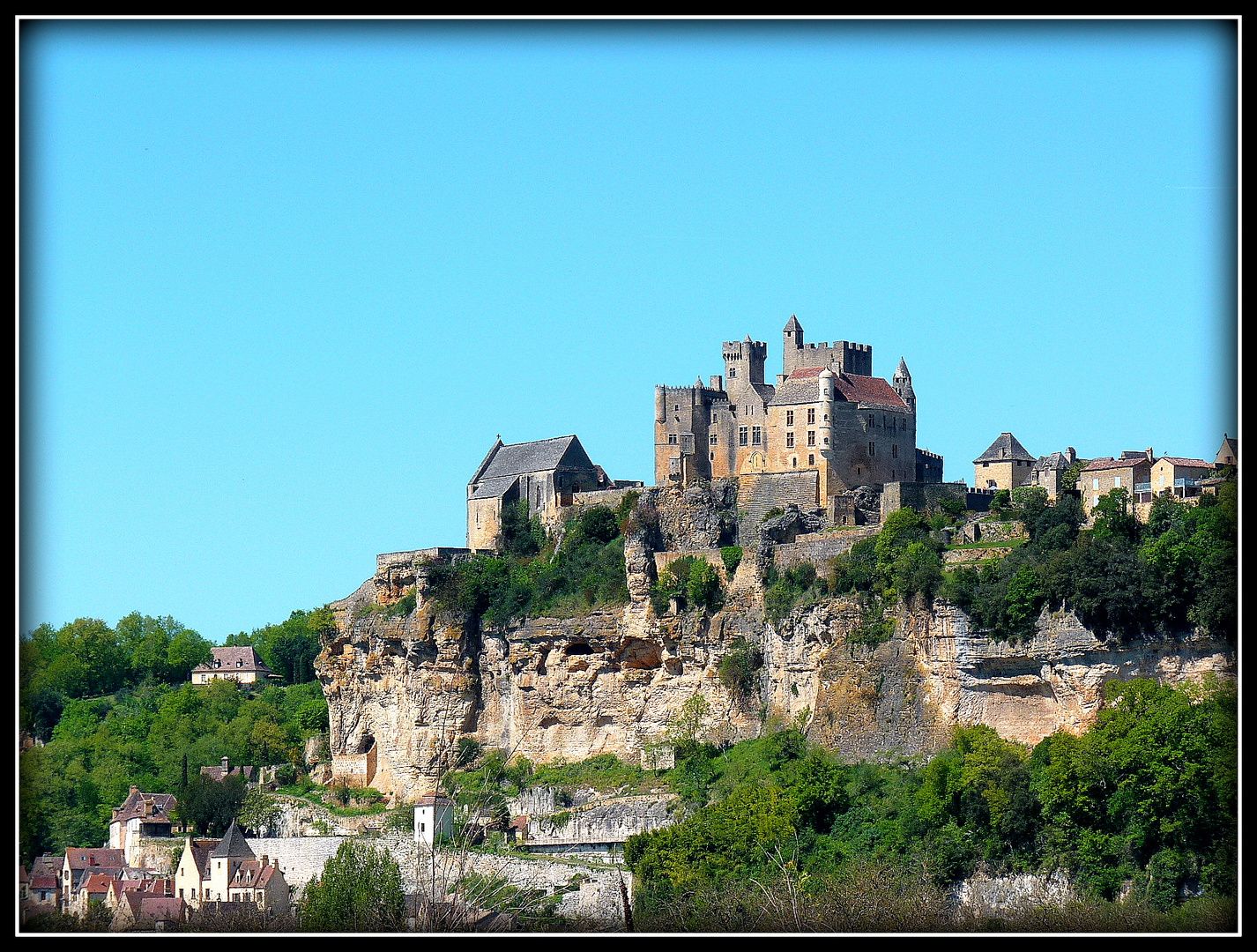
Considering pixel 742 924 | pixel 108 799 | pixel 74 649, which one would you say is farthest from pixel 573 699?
pixel 74 649

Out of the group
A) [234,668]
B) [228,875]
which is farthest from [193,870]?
[234,668]

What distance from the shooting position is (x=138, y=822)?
7538 centimetres

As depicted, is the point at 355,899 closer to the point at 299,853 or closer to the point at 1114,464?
the point at 299,853

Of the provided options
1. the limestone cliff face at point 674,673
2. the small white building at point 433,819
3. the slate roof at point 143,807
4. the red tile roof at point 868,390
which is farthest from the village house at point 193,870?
the red tile roof at point 868,390

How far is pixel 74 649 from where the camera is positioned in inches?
4203

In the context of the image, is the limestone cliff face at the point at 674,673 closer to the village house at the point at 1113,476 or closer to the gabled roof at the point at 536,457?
the gabled roof at the point at 536,457

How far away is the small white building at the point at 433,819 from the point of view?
226 ft

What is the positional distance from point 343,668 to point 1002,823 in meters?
31.7

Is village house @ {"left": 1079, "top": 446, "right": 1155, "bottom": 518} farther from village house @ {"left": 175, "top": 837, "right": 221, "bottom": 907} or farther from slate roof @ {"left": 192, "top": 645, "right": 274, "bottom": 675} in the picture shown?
slate roof @ {"left": 192, "top": 645, "right": 274, "bottom": 675}

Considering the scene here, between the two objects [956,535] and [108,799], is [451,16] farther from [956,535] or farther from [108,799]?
[108,799]

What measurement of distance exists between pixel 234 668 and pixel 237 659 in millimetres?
778

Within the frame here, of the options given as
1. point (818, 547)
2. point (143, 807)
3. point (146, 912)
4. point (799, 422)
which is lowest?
point (146, 912)

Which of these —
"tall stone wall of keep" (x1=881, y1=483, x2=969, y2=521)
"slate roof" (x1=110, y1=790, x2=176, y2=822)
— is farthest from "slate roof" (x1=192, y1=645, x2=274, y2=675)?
"tall stone wall of keep" (x1=881, y1=483, x2=969, y2=521)

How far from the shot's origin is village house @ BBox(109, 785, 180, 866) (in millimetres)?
74812
